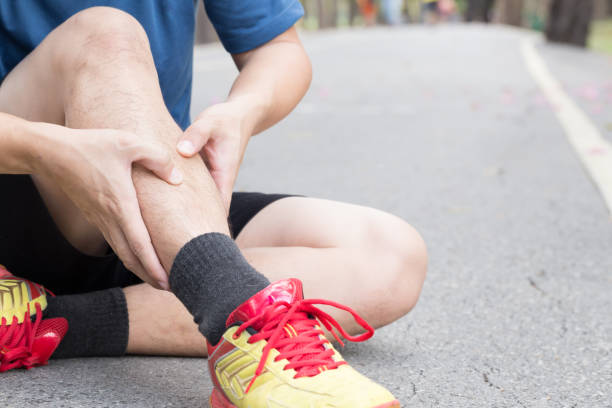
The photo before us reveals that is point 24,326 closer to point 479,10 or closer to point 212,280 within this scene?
point 212,280

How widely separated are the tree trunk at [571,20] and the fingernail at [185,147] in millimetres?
13576

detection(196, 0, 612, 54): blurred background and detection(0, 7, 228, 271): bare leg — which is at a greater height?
detection(0, 7, 228, 271): bare leg

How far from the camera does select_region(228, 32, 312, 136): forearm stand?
5.86 feet

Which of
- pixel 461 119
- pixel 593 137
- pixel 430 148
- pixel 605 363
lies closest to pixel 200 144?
pixel 605 363

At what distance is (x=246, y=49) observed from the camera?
2088 mm

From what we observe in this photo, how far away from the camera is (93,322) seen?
1.76m

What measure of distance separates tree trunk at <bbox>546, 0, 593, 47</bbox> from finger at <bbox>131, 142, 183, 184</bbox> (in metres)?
13.6

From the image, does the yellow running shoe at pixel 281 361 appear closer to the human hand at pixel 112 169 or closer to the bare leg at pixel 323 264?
the human hand at pixel 112 169

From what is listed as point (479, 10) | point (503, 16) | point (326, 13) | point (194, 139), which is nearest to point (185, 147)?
point (194, 139)

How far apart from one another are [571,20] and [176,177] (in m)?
13.9

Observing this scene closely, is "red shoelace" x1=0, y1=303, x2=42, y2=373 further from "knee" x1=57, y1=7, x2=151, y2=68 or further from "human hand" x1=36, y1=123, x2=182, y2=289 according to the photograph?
"knee" x1=57, y1=7, x2=151, y2=68

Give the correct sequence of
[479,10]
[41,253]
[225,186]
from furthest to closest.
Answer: [479,10], [41,253], [225,186]

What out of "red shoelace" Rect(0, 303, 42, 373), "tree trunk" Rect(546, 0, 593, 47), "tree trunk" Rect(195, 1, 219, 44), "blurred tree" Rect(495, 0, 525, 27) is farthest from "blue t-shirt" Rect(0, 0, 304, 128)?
"blurred tree" Rect(495, 0, 525, 27)

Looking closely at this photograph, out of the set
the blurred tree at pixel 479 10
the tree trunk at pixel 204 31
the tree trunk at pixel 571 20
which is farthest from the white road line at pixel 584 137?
the blurred tree at pixel 479 10
